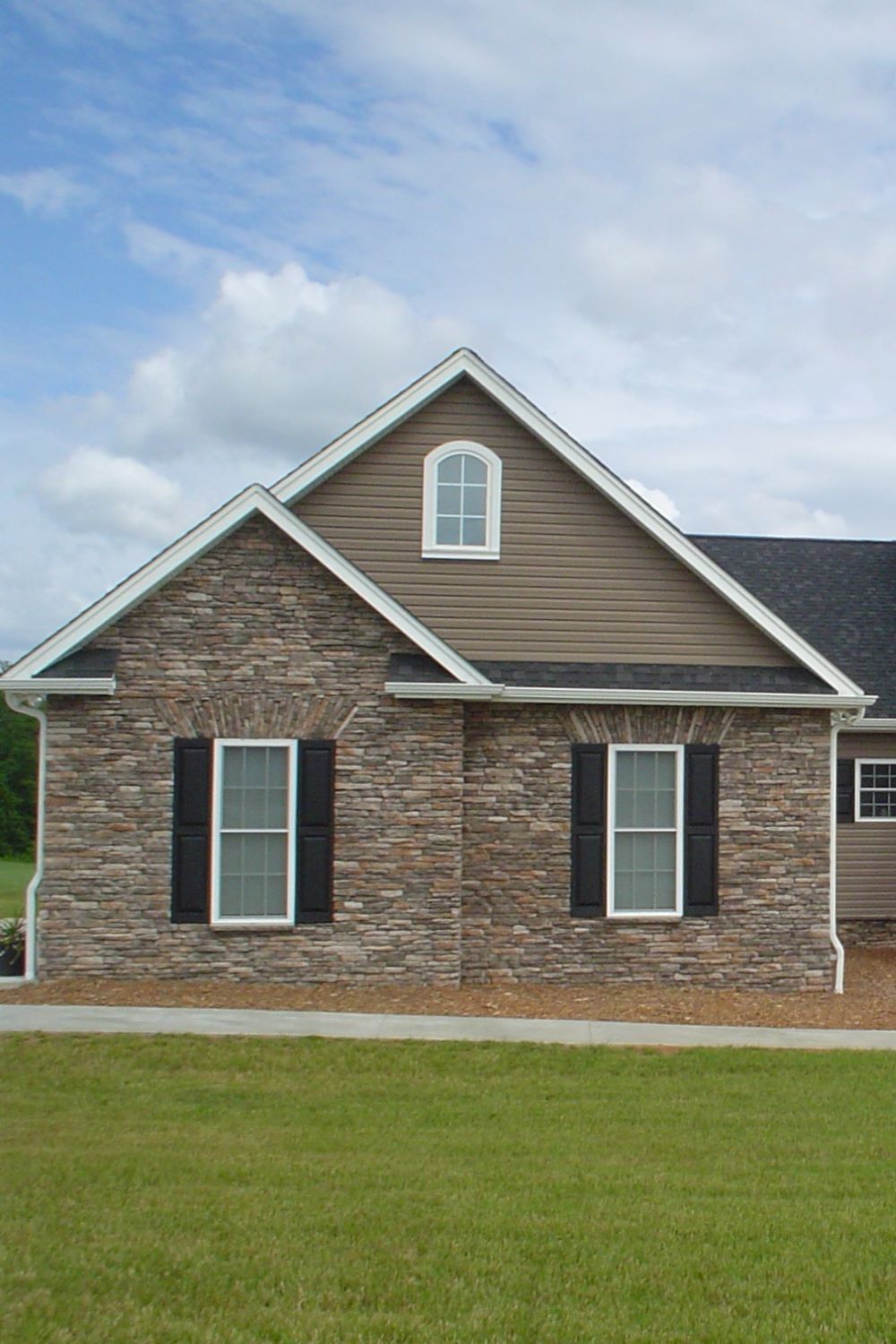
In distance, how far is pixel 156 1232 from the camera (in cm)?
629

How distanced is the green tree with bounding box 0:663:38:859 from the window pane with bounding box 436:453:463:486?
32.4 m

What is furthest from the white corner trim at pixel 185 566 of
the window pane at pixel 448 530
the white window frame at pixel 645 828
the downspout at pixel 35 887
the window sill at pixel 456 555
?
the white window frame at pixel 645 828

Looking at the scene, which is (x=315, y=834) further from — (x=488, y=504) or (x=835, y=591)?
(x=835, y=591)

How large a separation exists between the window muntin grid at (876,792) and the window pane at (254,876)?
9531mm

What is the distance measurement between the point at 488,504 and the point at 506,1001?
5769 mm

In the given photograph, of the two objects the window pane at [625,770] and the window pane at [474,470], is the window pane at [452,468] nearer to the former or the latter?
the window pane at [474,470]

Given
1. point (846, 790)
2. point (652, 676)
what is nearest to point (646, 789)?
point (652, 676)

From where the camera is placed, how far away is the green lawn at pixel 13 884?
24266 mm

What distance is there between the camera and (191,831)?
13.7m

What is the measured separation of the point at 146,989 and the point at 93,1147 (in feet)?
18.0

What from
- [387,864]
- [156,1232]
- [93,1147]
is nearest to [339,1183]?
[156,1232]

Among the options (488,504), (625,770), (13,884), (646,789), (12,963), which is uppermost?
(488,504)

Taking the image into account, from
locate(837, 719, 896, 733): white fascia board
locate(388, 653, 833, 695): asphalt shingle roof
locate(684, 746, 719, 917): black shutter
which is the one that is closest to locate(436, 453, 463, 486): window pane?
locate(388, 653, 833, 695): asphalt shingle roof

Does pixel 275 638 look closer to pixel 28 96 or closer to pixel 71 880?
pixel 71 880
